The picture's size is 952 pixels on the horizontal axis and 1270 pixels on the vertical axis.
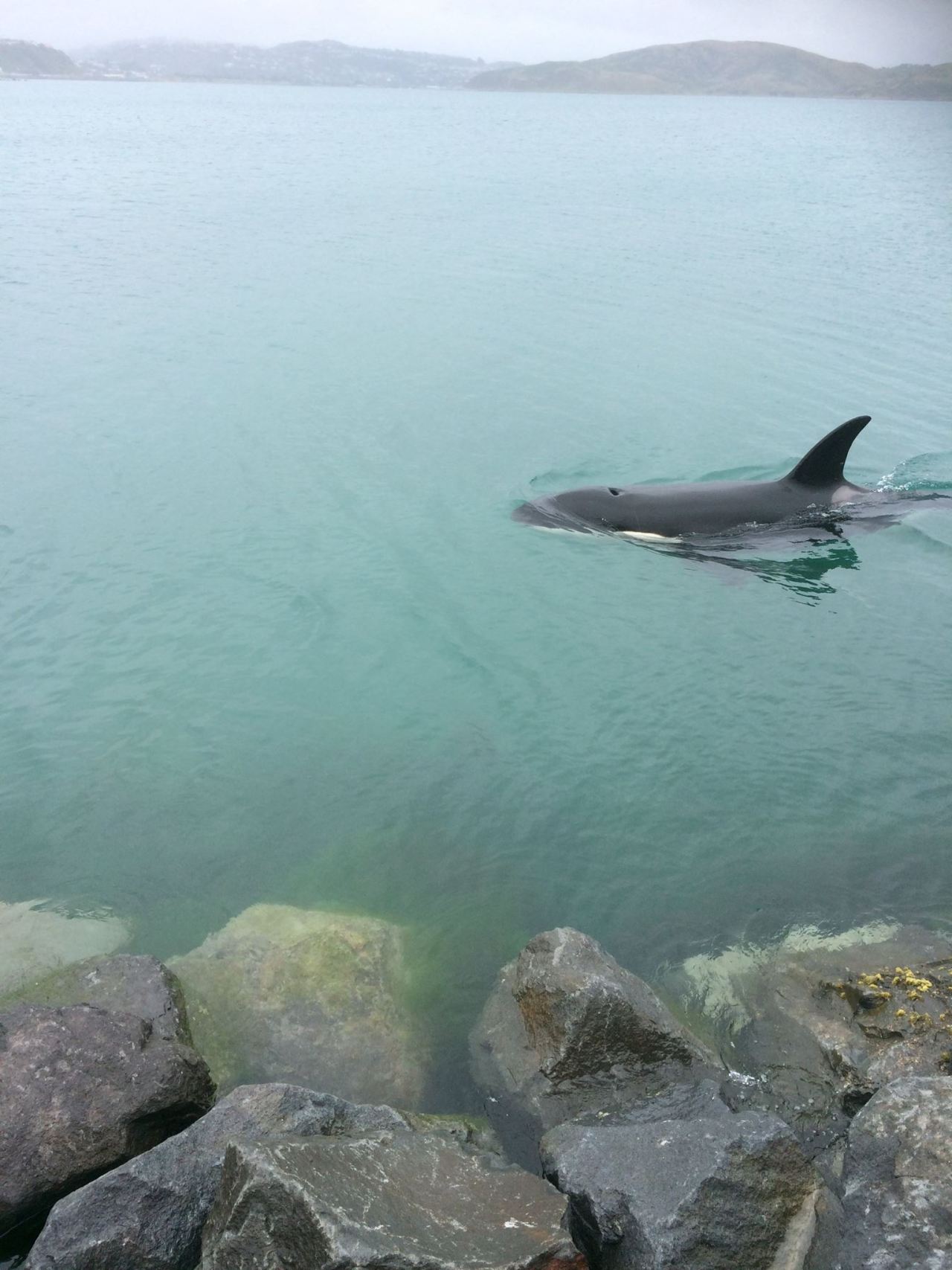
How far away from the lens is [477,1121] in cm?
611

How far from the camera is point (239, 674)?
10828 mm

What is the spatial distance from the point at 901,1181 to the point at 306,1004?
3.73 meters

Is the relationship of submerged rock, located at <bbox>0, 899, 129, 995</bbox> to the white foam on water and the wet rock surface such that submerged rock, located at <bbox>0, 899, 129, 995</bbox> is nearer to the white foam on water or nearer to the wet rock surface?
the wet rock surface

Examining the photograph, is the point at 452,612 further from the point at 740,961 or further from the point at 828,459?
the point at 740,961

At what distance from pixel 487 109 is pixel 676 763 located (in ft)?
389

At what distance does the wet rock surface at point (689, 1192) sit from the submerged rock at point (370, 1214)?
29cm

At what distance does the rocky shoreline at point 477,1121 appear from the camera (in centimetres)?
468

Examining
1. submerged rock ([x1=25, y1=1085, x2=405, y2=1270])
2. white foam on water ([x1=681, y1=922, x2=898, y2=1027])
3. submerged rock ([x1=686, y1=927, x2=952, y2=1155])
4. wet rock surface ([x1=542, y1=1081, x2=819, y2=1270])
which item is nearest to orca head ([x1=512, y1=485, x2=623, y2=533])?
white foam on water ([x1=681, y1=922, x2=898, y2=1027])

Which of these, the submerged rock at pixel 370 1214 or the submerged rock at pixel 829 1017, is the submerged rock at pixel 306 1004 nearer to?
the submerged rock at pixel 370 1214

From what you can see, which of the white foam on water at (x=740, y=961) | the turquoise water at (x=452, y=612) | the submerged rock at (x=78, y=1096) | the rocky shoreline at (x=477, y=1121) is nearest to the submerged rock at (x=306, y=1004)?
the rocky shoreline at (x=477, y=1121)

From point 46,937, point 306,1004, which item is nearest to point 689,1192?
point 306,1004

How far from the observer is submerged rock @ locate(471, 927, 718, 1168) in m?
6.11

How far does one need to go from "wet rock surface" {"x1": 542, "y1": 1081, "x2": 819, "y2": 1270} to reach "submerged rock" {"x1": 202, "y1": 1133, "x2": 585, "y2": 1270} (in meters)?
0.29

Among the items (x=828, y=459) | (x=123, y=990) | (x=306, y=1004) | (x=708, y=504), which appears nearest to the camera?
(x=123, y=990)
